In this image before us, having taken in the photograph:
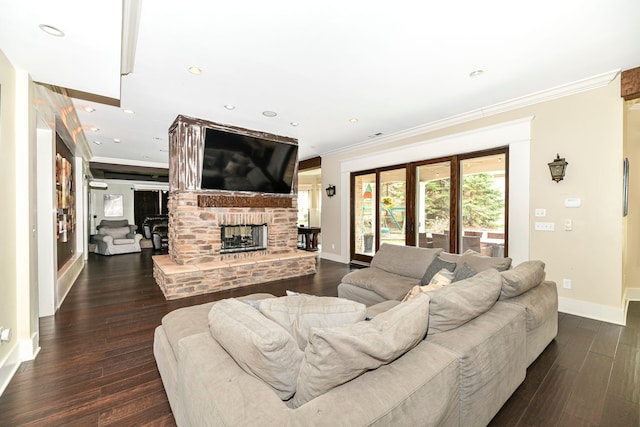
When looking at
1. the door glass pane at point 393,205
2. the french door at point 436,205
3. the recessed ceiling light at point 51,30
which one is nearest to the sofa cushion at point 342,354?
the recessed ceiling light at point 51,30

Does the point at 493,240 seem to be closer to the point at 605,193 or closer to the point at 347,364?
the point at 605,193

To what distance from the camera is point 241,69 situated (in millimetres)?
2965

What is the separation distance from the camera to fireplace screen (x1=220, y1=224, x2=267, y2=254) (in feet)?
17.2

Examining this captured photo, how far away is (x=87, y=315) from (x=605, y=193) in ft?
20.1

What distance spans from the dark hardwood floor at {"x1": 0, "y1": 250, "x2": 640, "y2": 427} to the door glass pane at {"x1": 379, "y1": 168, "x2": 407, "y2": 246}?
2891mm

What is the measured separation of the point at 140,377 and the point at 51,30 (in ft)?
8.18

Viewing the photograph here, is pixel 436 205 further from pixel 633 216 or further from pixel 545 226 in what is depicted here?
pixel 633 216

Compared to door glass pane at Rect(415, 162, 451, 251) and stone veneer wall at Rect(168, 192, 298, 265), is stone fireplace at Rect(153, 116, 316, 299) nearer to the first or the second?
stone veneer wall at Rect(168, 192, 298, 265)

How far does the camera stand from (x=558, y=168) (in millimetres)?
3486

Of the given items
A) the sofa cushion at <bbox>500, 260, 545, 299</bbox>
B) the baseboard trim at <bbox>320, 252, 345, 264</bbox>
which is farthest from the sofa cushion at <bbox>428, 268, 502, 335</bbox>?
the baseboard trim at <bbox>320, 252, 345, 264</bbox>

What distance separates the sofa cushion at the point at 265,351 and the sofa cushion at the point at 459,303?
32.4 inches

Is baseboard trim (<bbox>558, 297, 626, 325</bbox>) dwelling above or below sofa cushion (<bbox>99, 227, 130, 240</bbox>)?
below

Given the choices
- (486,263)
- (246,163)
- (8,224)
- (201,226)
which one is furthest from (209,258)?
(486,263)

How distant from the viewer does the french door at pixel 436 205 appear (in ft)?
14.2
